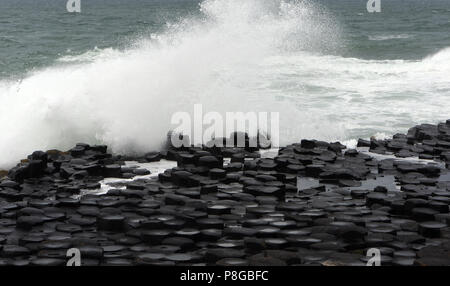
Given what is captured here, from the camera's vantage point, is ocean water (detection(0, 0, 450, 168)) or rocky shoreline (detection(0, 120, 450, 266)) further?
ocean water (detection(0, 0, 450, 168))

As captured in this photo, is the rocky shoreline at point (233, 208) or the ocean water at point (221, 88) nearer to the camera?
the rocky shoreline at point (233, 208)

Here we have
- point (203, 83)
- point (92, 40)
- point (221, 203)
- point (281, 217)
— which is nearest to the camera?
point (281, 217)

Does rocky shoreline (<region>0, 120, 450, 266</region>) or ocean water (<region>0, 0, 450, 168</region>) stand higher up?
ocean water (<region>0, 0, 450, 168</region>)

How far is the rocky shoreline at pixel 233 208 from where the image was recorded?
7703 mm

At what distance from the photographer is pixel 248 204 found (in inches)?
374

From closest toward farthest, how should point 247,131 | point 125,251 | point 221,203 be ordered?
point 125,251 → point 221,203 → point 247,131

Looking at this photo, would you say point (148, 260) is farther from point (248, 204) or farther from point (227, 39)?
point (227, 39)

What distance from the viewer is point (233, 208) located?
30.5ft

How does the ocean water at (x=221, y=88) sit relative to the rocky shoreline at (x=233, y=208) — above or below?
above

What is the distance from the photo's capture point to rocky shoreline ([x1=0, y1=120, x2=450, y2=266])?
770cm

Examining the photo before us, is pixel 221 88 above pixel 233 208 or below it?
above

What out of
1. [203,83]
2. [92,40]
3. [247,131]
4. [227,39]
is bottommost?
[247,131]

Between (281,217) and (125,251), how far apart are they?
6.55 ft
